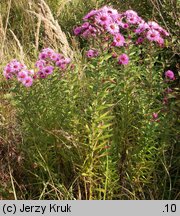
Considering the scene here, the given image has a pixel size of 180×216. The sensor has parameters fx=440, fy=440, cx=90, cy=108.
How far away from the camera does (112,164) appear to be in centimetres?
263

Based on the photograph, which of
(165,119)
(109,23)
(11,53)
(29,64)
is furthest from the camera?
(11,53)

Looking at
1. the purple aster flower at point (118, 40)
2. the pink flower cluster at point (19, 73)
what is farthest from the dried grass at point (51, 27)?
the purple aster flower at point (118, 40)

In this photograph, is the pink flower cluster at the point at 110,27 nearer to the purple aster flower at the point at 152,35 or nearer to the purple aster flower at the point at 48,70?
the purple aster flower at the point at 152,35

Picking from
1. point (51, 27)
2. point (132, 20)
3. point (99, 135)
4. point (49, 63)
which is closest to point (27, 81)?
point (49, 63)

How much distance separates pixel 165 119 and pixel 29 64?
2079 millimetres

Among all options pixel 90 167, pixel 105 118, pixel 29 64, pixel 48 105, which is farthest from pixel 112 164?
pixel 29 64

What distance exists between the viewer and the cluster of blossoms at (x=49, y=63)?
2672mm

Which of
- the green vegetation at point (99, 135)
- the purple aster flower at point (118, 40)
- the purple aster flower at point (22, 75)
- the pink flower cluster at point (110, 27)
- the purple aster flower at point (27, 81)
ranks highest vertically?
the pink flower cluster at point (110, 27)

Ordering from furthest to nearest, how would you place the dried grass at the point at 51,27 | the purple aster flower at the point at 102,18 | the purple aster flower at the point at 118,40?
1. the dried grass at the point at 51,27
2. the purple aster flower at the point at 118,40
3. the purple aster flower at the point at 102,18

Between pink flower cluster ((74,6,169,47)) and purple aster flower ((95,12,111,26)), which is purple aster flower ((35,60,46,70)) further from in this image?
purple aster flower ((95,12,111,26))

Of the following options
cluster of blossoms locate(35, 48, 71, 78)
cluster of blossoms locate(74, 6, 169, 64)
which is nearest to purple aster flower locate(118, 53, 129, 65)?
cluster of blossoms locate(74, 6, 169, 64)

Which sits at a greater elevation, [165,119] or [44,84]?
[44,84]

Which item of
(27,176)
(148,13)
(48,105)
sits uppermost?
(148,13)

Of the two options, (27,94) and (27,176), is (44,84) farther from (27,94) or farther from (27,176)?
(27,176)
